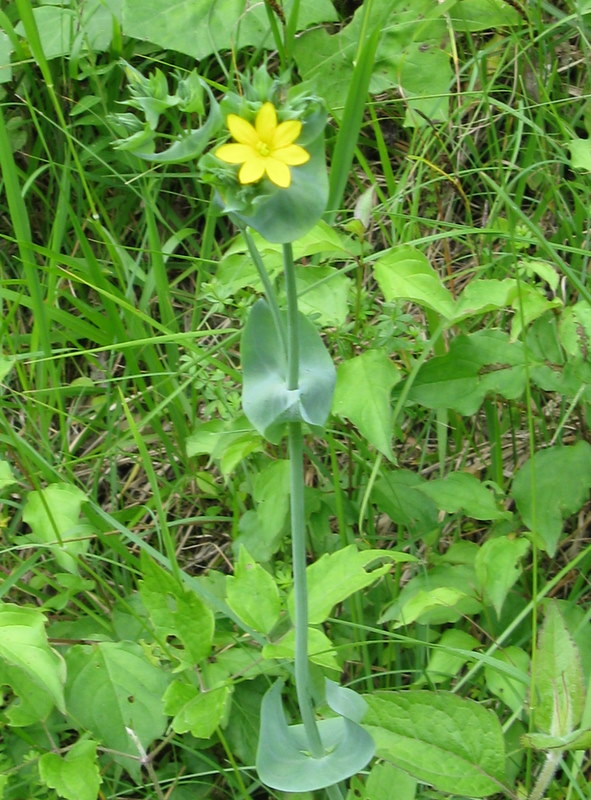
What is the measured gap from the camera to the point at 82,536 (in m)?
1.82

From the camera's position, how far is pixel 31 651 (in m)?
1.53

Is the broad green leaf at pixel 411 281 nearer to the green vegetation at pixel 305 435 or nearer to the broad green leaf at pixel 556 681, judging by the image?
the green vegetation at pixel 305 435

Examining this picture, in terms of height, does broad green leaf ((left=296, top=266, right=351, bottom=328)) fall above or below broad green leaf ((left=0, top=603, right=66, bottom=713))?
above

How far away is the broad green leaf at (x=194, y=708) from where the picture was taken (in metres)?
1.46

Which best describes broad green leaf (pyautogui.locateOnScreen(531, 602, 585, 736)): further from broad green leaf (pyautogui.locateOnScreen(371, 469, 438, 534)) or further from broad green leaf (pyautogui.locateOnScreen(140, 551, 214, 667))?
broad green leaf (pyautogui.locateOnScreen(140, 551, 214, 667))

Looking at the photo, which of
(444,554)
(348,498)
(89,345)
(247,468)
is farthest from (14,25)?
(444,554)

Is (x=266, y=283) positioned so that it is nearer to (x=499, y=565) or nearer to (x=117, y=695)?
(x=499, y=565)

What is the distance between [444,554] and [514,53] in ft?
4.56

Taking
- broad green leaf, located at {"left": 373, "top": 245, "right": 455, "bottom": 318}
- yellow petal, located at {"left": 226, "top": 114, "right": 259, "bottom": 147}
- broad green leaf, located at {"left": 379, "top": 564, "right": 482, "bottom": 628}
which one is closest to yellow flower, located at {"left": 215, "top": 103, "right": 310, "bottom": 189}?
yellow petal, located at {"left": 226, "top": 114, "right": 259, "bottom": 147}

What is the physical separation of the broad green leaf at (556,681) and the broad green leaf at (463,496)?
0.32 meters

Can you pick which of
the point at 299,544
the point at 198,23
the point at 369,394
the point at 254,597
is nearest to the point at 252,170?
the point at 299,544

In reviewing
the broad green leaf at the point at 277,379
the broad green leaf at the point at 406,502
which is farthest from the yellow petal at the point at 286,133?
the broad green leaf at the point at 406,502

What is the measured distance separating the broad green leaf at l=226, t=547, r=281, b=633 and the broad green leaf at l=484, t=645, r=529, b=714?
380mm

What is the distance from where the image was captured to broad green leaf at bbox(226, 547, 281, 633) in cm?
152
